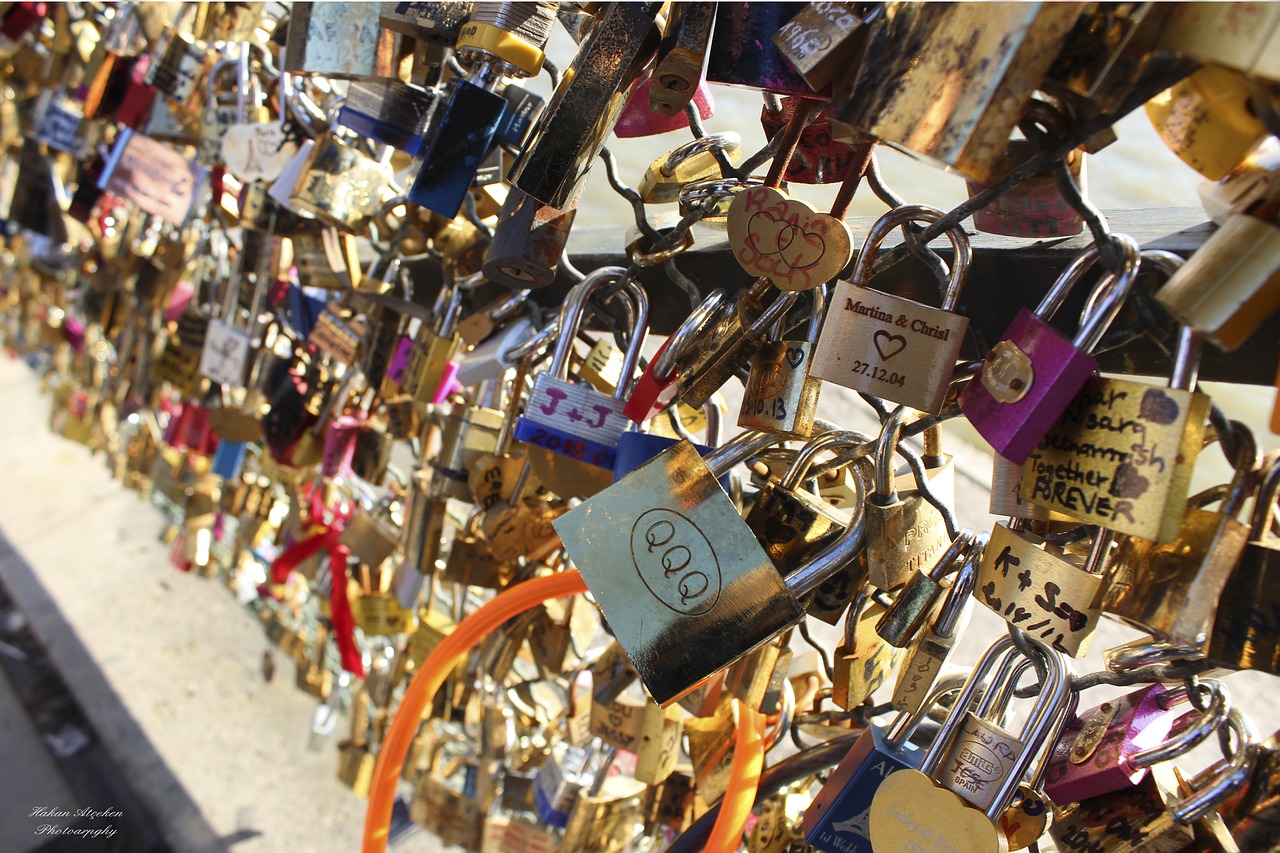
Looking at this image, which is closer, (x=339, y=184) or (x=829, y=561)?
(x=829, y=561)

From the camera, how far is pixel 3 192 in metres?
2.77

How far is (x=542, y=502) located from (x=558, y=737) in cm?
41

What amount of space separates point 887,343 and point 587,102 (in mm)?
226

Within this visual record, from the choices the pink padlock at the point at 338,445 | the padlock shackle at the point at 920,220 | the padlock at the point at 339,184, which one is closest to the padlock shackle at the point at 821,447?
the padlock shackle at the point at 920,220

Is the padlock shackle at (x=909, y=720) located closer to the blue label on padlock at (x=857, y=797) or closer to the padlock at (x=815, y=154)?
the blue label on padlock at (x=857, y=797)

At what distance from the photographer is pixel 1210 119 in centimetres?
39

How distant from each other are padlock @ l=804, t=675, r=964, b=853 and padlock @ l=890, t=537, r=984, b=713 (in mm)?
11

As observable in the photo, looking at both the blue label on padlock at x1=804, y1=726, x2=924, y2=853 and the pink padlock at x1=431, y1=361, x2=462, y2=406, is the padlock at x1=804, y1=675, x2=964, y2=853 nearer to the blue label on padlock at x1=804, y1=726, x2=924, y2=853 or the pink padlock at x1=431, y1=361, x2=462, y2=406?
the blue label on padlock at x1=804, y1=726, x2=924, y2=853

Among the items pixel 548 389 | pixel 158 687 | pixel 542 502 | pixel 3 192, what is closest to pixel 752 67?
pixel 548 389

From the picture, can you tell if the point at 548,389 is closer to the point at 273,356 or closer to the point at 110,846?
the point at 273,356

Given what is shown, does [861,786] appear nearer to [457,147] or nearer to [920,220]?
[920,220]

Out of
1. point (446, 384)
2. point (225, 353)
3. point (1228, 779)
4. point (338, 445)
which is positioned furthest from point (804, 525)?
point (225, 353)

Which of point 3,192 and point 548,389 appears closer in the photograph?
point 548,389

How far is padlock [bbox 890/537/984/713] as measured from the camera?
0.52 meters
